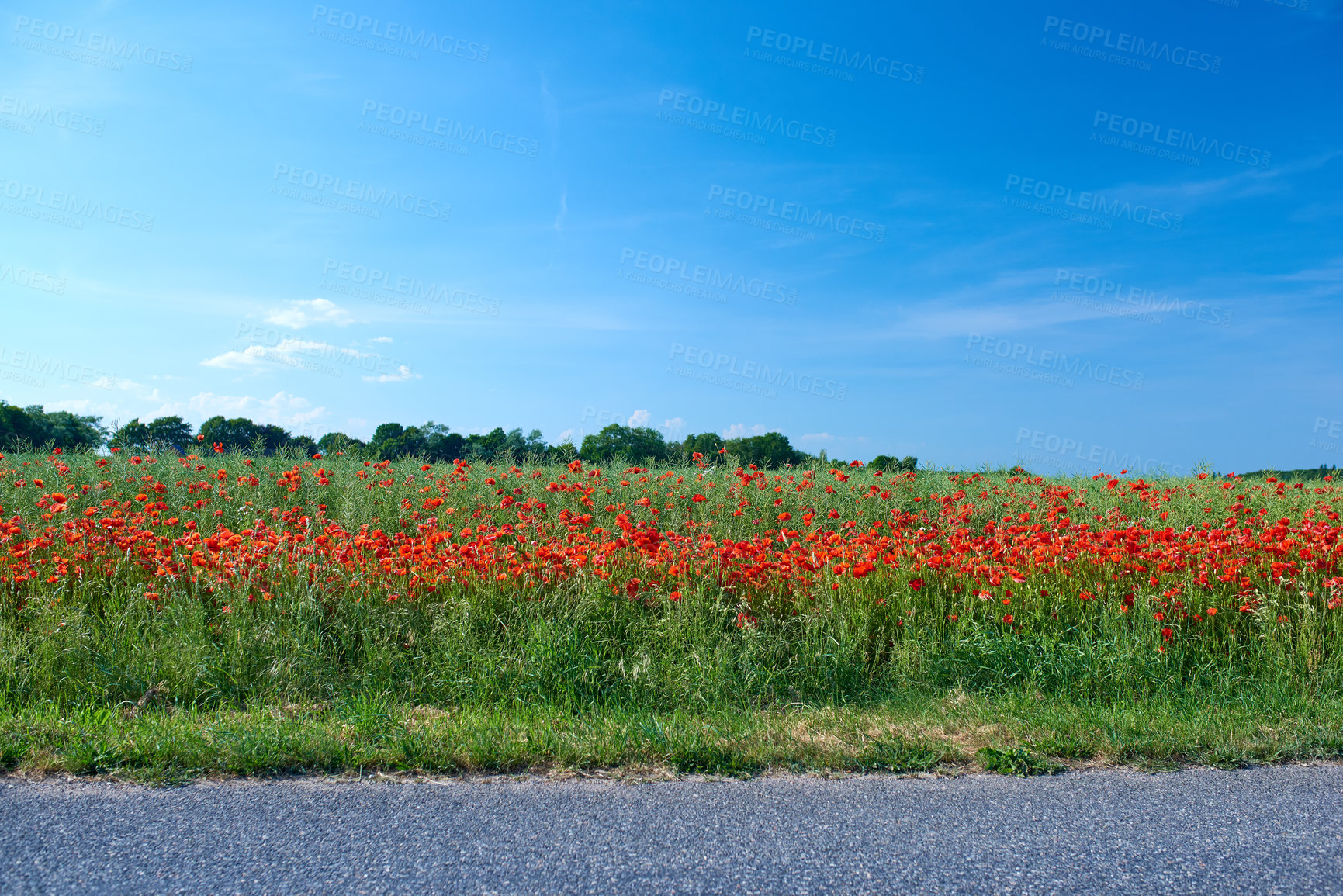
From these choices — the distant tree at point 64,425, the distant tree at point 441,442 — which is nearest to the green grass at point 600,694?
the distant tree at point 441,442

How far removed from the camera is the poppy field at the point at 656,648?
3674mm

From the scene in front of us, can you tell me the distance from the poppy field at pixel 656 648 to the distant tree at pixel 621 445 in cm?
737

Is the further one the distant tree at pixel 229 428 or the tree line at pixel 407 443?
the distant tree at pixel 229 428

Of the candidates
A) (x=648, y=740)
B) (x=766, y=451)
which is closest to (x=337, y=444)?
(x=766, y=451)

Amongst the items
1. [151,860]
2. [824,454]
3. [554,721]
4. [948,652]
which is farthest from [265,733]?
[824,454]

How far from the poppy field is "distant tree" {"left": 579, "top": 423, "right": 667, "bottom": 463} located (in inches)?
290

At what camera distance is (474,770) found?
137 inches

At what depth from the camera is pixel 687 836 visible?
284cm

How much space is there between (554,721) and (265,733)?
1401mm

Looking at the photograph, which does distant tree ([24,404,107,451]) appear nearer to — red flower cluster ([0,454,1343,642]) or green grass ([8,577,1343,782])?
red flower cluster ([0,454,1343,642])

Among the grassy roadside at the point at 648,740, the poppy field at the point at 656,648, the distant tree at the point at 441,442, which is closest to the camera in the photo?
the grassy roadside at the point at 648,740

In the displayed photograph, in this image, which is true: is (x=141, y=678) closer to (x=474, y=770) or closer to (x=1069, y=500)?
(x=474, y=770)

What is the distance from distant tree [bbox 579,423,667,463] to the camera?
14312 millimetres

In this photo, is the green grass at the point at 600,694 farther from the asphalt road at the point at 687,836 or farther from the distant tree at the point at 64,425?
the distant tree at the point at 64,425
